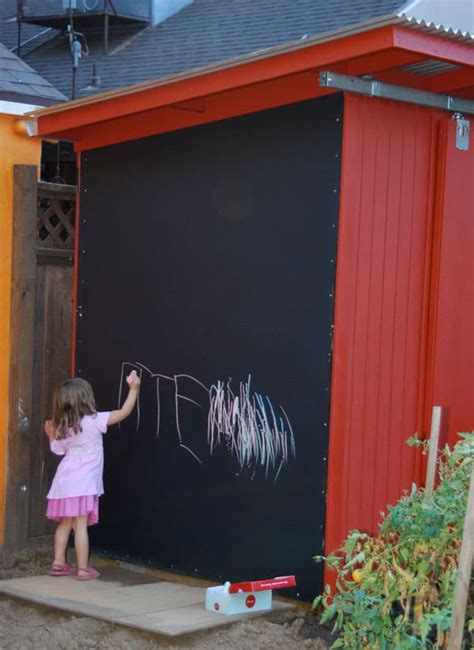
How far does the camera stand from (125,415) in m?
6.46

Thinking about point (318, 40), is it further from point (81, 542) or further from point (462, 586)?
point (81, 542)

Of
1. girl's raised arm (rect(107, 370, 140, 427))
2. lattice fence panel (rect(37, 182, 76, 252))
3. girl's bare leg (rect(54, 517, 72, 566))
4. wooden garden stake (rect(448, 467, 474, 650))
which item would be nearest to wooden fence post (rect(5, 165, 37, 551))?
lattice fence panel (rect(37, 182, 76, 252))

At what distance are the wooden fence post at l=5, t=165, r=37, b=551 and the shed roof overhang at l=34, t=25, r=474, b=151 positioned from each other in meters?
0.44

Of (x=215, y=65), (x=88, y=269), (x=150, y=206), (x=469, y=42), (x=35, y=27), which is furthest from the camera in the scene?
(x=35, y=27)

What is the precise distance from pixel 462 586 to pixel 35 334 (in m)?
4.34

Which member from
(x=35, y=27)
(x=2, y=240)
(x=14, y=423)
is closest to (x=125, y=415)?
(x=14, y=423)

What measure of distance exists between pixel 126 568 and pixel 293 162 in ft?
9.10

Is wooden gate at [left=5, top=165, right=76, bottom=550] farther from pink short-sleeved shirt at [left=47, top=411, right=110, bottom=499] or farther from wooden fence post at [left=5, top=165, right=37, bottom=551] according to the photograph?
pink short-sleeved shirt at [left=47, top=411, right=110, bottom=499]

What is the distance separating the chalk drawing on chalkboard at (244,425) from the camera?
19.3ft

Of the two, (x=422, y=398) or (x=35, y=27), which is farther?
(x=35, y=27)

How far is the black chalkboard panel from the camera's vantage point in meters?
5.71

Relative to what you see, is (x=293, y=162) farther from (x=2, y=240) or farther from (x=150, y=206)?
(x=2, y=240)

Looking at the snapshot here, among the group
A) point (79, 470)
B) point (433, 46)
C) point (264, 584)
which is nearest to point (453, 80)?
point (433, 46)

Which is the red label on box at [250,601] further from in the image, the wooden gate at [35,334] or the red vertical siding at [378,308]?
the wooden gate at [35,334]
